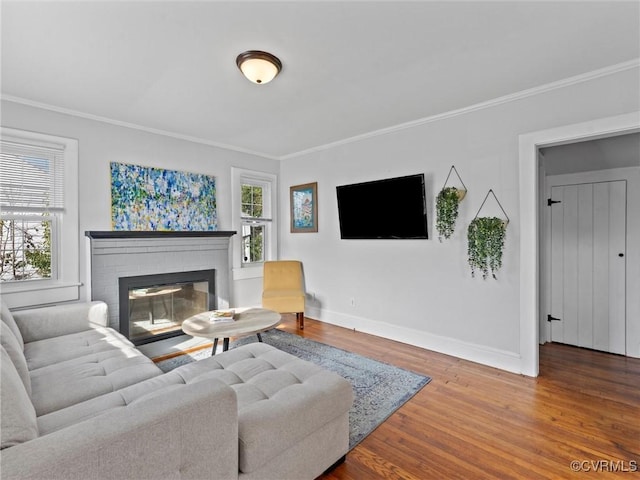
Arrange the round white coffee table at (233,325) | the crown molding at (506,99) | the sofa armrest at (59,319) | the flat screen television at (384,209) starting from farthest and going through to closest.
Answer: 1. the flat screen television at (384,209)
2. the round white coffee table at (233,325)
3. the sofa armrest at (59,319)
4. the crown molding at (506,99)

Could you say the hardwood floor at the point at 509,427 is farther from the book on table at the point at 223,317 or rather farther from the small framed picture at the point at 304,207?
the small framed picture at the point at 304,207

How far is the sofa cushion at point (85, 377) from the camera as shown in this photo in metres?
1.63

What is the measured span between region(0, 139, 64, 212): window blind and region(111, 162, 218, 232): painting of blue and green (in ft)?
1.47

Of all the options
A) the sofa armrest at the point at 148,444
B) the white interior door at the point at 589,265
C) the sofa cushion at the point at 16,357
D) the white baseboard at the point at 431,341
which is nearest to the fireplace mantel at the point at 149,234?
the sofa cushion at the point at 16,357

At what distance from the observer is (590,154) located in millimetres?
3205

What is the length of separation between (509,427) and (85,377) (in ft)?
8.75

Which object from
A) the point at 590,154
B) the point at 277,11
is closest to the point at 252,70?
the point at 277,11

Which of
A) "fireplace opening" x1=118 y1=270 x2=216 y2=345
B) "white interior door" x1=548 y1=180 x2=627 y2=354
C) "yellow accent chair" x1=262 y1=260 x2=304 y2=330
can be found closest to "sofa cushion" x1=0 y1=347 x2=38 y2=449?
"fireplace opening" x1=118 y1=270 x2=216 y2=345

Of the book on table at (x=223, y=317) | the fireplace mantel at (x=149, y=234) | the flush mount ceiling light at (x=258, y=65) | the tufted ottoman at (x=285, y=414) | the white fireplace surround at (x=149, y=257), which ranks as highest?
the flush mount ceiling light at (x=258, y=65)

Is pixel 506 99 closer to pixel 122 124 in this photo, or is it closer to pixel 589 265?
pixel 589 265

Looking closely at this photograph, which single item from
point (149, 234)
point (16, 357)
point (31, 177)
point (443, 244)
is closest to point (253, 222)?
point (149, 234)

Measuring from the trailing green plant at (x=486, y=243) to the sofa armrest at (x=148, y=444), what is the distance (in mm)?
2569

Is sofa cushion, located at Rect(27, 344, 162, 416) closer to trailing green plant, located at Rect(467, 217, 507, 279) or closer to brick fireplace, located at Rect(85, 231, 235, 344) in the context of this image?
brick fireplace, located at Rect(85, 231, 235, 344)

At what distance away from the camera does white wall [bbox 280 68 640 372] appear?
2.67 metres
